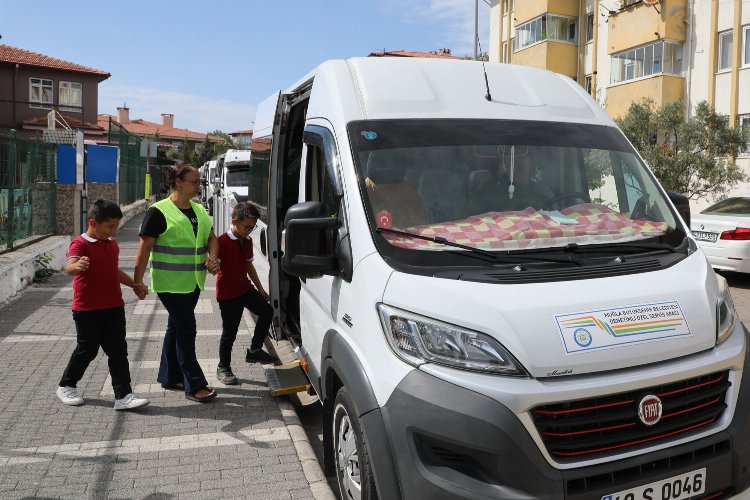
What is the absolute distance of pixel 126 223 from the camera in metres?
21.0

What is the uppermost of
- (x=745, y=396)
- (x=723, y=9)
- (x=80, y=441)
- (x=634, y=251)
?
(x=723, y=9)

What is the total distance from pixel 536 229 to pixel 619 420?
1008 mm

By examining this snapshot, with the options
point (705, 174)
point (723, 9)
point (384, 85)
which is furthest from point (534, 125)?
point (723, 9)

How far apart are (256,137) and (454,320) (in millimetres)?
5072

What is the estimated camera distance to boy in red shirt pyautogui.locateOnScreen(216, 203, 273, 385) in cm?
559

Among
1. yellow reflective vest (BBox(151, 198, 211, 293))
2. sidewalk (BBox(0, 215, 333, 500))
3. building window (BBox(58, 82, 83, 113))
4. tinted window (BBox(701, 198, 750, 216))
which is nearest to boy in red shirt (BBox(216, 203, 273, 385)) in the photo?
sidewalk (BBox(0, 215, 333, 500))

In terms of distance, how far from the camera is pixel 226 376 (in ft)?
18.4

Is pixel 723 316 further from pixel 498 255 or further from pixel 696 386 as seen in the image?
pixel 498 255

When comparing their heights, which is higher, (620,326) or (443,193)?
(443,193)

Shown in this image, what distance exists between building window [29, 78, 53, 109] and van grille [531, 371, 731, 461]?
44481 mm

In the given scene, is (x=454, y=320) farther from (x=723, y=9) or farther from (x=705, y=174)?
(x=723, y=9)

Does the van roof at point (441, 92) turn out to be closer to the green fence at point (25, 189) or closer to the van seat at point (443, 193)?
the van seat at point (443, 193)

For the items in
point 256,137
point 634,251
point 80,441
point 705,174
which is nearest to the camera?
point 634,251

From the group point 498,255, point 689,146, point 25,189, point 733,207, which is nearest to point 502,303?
point 498,255
